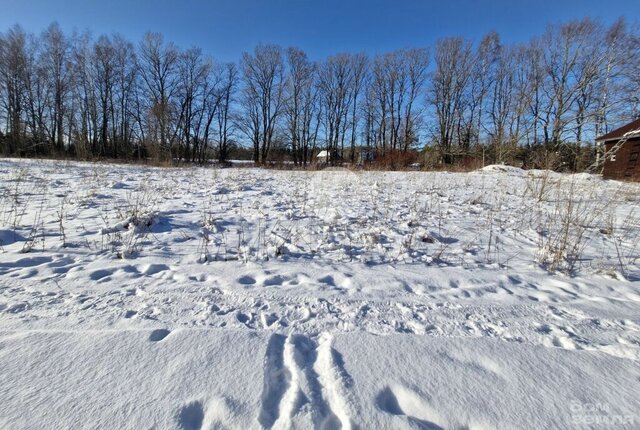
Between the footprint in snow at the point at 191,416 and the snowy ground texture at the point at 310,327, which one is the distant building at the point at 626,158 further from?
the footprint in snow at the point at 191,416

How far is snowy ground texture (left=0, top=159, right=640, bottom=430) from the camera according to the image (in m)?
1.14

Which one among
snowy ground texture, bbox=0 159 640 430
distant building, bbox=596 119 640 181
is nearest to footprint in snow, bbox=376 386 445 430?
snowy ground texture, bbox=0 159 640 430

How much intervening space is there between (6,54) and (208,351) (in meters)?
37.0

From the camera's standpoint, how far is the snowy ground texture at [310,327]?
1.14m

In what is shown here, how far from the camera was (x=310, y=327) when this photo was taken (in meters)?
1.69

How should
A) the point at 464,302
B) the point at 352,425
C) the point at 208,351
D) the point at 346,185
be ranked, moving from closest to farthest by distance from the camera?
the point at 352,425, the point at 208,351, the point at 464,302, the point at 346,185

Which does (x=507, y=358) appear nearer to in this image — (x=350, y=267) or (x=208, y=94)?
(x=350, y=267)

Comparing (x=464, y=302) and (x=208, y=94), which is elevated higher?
(x=208, y=94)

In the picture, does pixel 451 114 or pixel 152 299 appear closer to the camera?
pixel 152 299

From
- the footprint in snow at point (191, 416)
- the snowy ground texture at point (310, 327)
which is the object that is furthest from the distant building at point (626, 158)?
the footprint in snow at point (191, 416)

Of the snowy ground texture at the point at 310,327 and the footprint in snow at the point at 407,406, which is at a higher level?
the snowy ground texture at the point at 310,327

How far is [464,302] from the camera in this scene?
2047 millimetres

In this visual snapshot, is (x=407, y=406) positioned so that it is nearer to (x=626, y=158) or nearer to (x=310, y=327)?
(x=310, y=327)

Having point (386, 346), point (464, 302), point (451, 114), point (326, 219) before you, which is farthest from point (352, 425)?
point (451, 114)
